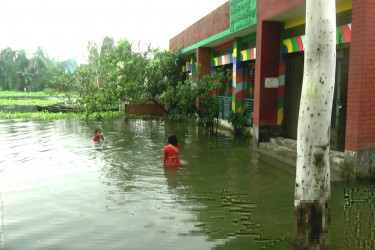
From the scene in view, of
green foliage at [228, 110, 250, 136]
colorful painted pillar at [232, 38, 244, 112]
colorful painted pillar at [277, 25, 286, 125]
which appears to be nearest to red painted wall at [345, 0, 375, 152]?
colorful painted pillar at [277, 25, 286, 125]

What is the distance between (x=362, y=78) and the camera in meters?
7.56

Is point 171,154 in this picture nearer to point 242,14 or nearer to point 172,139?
point 172,139

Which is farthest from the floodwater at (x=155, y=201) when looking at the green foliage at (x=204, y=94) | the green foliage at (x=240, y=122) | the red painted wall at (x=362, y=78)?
the green foliage at (x=204, y=94)

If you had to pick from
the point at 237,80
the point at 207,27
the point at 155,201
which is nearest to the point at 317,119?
the point at 155,201

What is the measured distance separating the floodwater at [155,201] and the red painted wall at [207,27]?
6.22m

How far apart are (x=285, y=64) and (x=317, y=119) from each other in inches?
338

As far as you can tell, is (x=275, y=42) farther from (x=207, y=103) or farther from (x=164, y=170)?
(x=164, y=170)

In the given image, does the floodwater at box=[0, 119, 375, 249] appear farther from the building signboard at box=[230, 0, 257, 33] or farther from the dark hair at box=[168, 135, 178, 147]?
the building signboard at box=[230, 0, 257, 33]

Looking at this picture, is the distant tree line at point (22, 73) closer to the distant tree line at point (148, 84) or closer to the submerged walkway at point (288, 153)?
the distant tree line at point (148, 84)

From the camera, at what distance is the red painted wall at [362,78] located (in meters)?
7.44

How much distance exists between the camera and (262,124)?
12219 mm

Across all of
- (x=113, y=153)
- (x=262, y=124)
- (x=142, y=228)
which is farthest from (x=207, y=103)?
(x=142, y=228)

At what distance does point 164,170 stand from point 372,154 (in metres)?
4.60

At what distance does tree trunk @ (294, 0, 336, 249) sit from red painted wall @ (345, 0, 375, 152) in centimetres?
378
